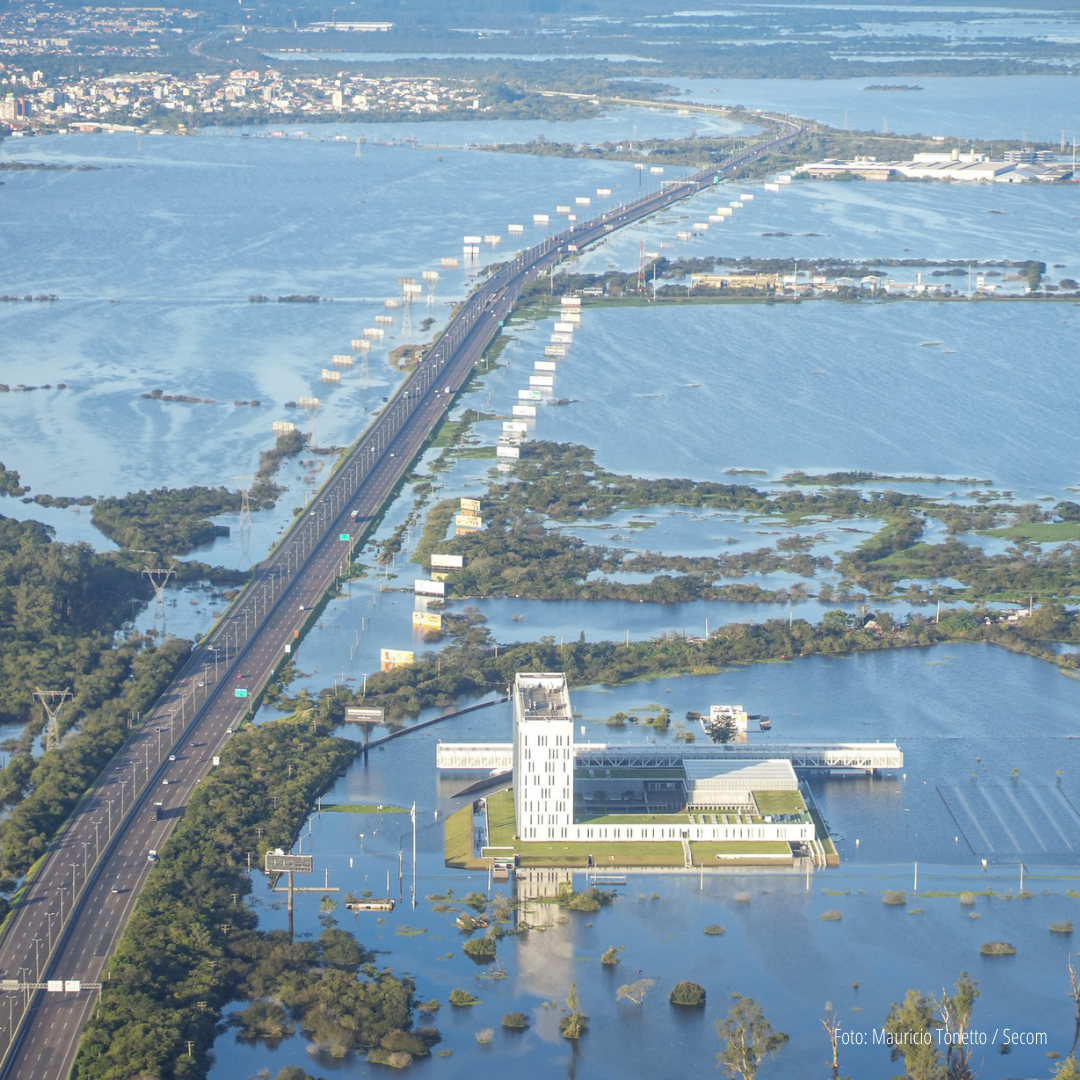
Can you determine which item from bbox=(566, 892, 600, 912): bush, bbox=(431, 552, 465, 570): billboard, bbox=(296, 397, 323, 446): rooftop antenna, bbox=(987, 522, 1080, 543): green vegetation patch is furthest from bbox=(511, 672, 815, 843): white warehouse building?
bbox=(296, 397, 323, 446): rooftop antenna

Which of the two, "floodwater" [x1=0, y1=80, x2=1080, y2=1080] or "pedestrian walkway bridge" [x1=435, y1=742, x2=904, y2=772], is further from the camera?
"pedestrian walkway bridge" [x1=435, y1=742, x2=904, y2=772]

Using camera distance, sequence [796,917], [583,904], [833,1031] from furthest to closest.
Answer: [583,904] < [796,917] < [833,1031]

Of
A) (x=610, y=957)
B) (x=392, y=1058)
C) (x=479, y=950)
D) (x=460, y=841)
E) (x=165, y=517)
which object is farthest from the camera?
(x=165, y=517)

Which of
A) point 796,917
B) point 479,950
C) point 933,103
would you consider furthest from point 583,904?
point 933,103

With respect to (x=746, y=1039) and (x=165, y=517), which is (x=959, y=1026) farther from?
(x=165, y=517)

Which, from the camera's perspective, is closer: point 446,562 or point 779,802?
point 779,802

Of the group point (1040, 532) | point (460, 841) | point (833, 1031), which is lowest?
point (1040, 532)

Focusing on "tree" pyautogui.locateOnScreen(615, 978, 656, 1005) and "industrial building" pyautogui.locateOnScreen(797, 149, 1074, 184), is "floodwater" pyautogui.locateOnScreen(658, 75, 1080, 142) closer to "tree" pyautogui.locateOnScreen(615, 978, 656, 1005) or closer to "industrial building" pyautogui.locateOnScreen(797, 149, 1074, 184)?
"industrial building" pyautogui.locateOnScreen(797, 149, 1074, 184)

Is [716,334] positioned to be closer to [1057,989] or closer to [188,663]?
[188,663]
